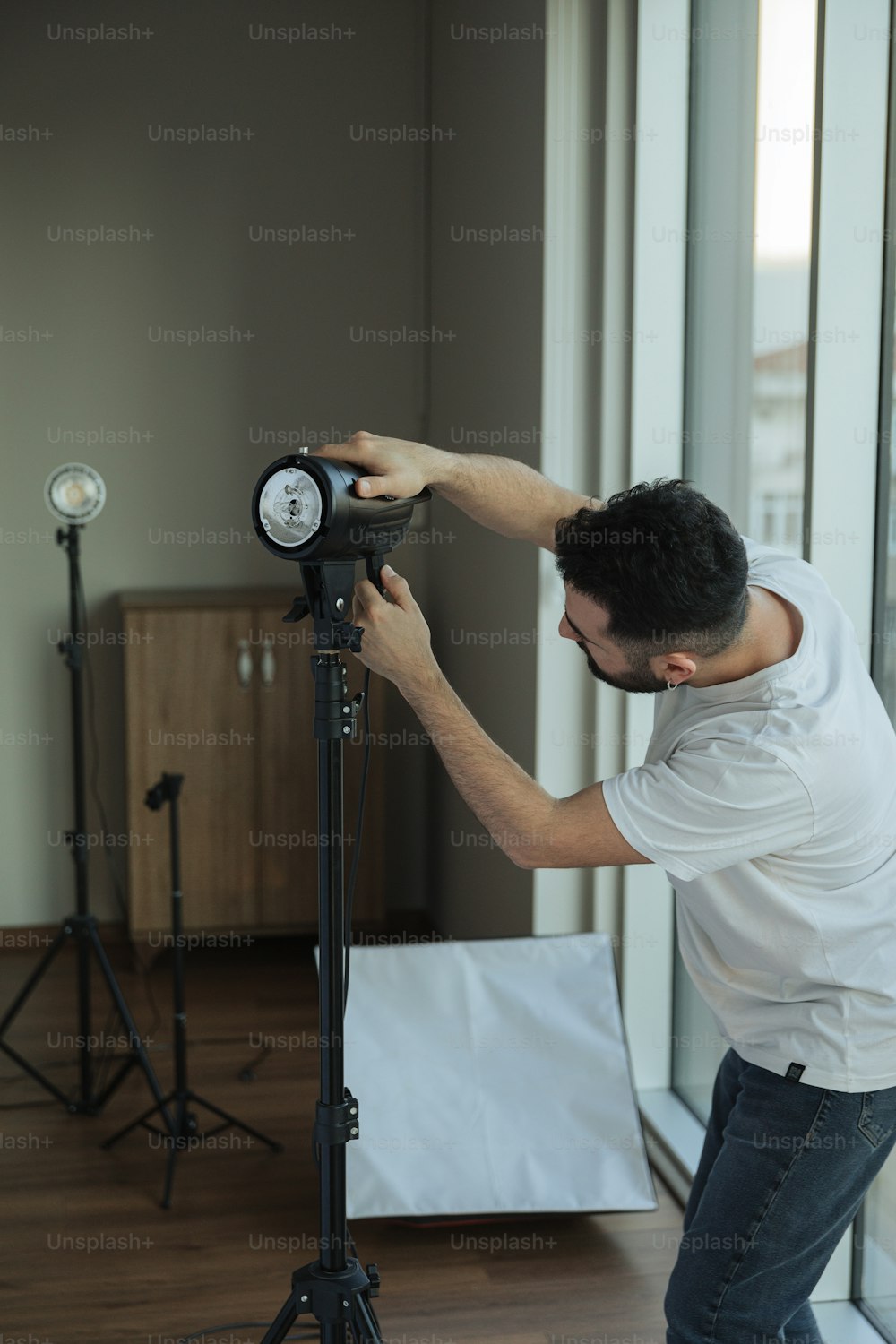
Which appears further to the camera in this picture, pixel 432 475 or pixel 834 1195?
pixel 432 475

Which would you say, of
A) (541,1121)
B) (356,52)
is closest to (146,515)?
(356,52)

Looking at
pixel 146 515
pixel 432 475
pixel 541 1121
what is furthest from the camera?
pixel 146 515

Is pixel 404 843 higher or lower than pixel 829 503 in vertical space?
lower

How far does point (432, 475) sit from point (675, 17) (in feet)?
4.42

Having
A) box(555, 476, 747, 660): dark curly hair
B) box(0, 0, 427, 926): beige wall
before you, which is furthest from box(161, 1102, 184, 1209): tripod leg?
box(555, 476, 747, 660): dark curly hair

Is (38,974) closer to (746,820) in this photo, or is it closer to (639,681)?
(639,681)

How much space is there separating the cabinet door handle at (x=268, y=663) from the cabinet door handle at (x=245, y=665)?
37 mm

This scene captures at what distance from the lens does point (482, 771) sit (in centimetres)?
149

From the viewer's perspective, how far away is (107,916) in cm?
399

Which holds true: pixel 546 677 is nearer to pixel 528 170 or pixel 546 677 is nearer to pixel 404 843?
pixel 528 170

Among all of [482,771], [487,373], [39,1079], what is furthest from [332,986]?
[487,373]

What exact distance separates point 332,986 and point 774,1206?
56 cm

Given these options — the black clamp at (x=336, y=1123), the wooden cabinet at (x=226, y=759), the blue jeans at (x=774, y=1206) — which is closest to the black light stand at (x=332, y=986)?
the black clamp at (x=336, y=1123)

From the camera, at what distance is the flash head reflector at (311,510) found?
4.35ft
